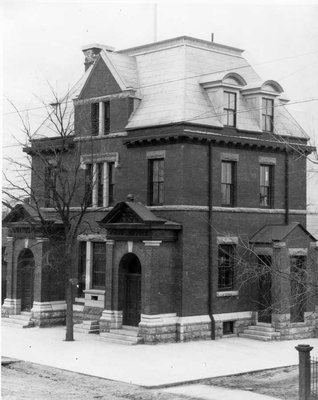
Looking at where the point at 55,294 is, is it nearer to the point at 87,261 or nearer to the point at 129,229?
Answer: the point at 87,261

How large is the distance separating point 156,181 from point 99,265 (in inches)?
198

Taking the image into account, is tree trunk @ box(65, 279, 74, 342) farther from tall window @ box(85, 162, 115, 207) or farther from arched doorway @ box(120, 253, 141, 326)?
tall window @ box(85, 162, 115, 207)

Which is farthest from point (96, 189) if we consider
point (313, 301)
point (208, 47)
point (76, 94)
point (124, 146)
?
point (313, 301)

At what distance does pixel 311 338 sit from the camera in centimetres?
3169

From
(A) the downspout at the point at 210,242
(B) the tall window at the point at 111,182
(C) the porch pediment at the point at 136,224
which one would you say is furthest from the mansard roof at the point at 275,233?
(B) the tall window at the point at 111,182

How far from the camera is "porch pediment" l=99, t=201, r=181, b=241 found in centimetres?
2938

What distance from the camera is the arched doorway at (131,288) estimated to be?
101 feet

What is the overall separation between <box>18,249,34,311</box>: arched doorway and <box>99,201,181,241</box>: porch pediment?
574 cm

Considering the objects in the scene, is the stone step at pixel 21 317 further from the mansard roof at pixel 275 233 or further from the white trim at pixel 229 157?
the white trim at pixel 229 157

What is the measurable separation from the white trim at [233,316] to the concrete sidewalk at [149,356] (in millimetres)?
944

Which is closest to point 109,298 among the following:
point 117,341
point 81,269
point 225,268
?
point 117,341

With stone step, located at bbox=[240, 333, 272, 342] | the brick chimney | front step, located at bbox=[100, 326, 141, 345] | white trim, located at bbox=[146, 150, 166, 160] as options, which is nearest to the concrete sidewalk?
front step, located at bbox=[100, 326, 141, 345]

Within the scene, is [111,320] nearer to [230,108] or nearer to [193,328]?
[193,328]

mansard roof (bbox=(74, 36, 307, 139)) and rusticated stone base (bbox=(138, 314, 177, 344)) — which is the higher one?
mansard roof (bbox=(74, 36, 307, 139))
